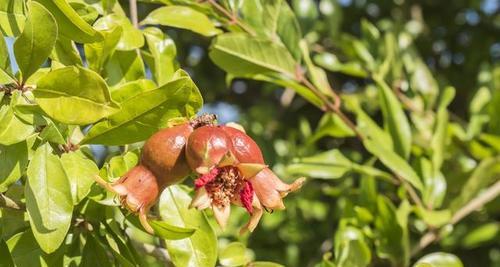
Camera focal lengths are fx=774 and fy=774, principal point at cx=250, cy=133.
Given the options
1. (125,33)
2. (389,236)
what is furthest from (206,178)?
(389,236)

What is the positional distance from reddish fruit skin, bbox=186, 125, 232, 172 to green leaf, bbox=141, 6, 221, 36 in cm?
42

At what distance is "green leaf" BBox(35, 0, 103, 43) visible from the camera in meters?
0.86

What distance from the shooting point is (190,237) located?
97cm

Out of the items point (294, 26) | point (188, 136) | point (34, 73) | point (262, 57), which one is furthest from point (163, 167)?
point (294, 26)

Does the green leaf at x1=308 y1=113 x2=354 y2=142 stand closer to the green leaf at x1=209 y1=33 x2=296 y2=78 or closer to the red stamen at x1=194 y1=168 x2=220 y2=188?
the green leaf at x1=209 y1=33 x2=296 y2=78

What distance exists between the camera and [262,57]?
1.37m

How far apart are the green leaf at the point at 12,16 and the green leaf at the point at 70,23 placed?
5 cm

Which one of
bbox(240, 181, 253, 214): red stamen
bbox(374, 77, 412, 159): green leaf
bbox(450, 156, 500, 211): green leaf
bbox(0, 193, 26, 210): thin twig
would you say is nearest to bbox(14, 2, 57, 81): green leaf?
bbox(0, 193, 26, 210): thin twig

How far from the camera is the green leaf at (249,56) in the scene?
1.30 m

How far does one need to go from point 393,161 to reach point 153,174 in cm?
75

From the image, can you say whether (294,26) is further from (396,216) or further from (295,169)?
(396,216)

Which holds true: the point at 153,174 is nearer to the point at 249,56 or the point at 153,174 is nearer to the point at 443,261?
the point at 249,56

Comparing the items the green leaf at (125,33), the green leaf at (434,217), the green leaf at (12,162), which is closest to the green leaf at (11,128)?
the green leaf at (12,162)

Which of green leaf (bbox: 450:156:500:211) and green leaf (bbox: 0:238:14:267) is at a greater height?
green leaf (bbox: 0:238:14:267)
